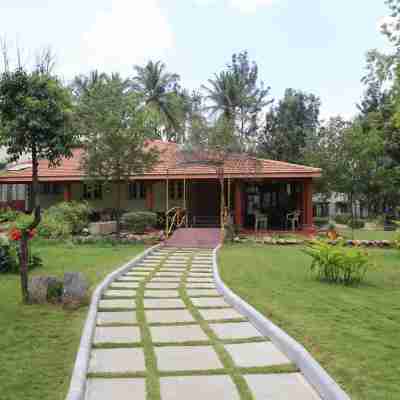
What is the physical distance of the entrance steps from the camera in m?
15.2

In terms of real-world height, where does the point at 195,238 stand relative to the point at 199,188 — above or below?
below

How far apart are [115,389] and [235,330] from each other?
2.04m

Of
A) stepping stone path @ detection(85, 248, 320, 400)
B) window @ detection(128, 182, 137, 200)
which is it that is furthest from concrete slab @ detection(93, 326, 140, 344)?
window @ detection(128, 182, 137, 200)

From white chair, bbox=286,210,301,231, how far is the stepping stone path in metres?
12.0

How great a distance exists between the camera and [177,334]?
5.24 meters

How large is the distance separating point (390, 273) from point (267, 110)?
30562mm

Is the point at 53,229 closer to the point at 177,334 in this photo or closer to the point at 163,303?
the point at 163,303

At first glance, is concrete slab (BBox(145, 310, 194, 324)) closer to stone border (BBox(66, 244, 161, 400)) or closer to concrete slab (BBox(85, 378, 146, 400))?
stone border (BBox(66, 244, 161, 400))

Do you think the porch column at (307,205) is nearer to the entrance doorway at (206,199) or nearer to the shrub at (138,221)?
the entrance doorway at (206,199)

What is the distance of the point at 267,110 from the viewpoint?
39.1m

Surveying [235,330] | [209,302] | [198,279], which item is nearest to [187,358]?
[235,330]

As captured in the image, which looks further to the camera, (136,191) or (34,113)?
(136,191)

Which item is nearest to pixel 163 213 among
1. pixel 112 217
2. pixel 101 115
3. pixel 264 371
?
pixel 112 217

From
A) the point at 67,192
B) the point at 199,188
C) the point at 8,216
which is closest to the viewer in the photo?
the point at 8,216
